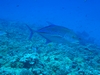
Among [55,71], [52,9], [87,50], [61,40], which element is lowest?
[55,71]

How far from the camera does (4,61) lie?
201 inches

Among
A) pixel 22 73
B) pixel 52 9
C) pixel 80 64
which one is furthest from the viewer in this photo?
pixel 52 9

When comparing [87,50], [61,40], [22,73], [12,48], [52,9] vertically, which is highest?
[52,9]

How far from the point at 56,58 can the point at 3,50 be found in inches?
85.1

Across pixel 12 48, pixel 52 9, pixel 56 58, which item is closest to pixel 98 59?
pixel 56 58

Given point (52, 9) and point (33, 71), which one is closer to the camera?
point (33, 71)

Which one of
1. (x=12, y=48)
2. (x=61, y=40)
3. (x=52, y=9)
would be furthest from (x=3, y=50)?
(x=52, y=9)

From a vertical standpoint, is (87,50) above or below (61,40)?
above

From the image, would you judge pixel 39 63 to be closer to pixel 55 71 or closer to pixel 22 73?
pixel 55 71

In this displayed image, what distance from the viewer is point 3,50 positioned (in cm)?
625

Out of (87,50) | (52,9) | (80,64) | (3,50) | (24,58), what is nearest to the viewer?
(24,58)

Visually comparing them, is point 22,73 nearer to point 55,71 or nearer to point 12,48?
point 55,71

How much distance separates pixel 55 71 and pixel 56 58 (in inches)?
44.7

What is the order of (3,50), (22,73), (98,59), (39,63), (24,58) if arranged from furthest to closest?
(98,59) → (3,50) → (39,63) → (24,58) → (22,73)
